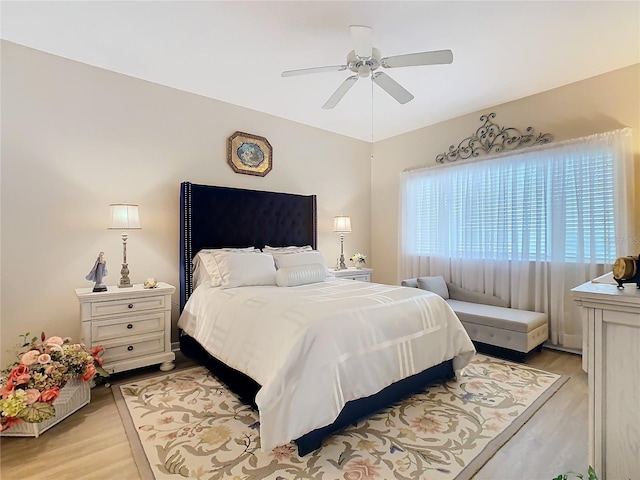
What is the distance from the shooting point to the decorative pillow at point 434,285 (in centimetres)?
392

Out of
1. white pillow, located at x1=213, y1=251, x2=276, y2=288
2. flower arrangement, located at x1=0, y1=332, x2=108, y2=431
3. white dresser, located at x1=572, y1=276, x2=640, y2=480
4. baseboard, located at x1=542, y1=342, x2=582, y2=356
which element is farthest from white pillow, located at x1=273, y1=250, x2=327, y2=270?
baseboard, located at x1=542, y1=342, x2=582, y2=356

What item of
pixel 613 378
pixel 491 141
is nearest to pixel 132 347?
pixel 613 378

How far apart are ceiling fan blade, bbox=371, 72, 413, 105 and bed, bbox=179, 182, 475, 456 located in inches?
64.4

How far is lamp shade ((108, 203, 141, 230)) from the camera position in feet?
9.25

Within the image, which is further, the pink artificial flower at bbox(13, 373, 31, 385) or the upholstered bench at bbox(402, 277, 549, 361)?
the upholstered bench at bbox(402, 277, 549, 361)

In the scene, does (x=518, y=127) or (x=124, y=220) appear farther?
(x=518, y=127)

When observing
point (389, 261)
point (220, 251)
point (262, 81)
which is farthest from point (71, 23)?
point (389, 261)

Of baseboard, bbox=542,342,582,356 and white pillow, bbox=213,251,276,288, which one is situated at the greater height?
white pillow, bbox=213,251,276,288

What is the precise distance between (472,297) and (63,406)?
416cm

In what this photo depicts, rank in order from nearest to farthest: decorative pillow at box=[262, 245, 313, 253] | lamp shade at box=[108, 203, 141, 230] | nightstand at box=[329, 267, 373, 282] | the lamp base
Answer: lamp shade at box=[108, 203, 141, 230] → the lamp base → decorative pillow at box=[262, 245, 313, 253] → nightstand at box=[329, 267, 373, 282]

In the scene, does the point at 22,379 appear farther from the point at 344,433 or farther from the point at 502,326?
the point at 502,326

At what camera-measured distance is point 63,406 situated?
2162 millimetres

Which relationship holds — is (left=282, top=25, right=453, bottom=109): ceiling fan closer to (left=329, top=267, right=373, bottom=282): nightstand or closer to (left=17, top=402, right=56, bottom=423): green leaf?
(left=329, top=267, right=373, bottom=282): nightstand

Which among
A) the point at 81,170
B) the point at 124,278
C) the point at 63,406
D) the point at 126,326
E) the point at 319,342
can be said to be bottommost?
the point at 63,406
